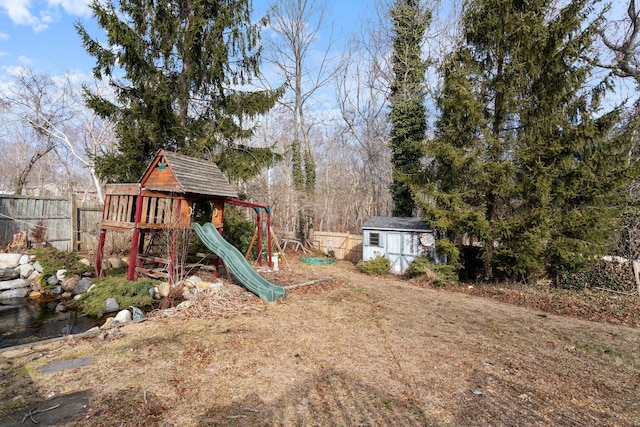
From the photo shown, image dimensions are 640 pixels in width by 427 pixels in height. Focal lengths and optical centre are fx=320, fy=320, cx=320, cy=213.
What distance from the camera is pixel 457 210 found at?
401 inches

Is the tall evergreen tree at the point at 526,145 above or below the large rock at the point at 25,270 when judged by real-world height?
above

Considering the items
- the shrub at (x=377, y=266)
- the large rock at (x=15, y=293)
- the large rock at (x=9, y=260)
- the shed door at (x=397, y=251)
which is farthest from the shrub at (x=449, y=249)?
the large rock at (x=9, y=260)

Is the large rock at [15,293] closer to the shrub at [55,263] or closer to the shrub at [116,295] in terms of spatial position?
the shrub at [55,263]

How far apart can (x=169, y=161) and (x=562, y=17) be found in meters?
12.0

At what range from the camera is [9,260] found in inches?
349

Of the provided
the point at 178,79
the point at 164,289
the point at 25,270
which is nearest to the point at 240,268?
the point at 164,289

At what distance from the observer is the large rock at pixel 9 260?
880 cm

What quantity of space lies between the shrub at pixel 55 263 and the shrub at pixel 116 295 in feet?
5.96

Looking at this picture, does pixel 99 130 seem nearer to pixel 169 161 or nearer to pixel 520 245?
pixel 169 161

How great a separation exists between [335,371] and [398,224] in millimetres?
9269

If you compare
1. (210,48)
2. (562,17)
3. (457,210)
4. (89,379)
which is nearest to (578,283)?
(457,210)

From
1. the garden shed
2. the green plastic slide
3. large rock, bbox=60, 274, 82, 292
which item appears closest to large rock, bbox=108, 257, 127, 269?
large rock, bbox=60, 274, 82, 292

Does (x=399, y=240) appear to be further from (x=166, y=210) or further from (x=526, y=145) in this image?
(x=166, y=210)

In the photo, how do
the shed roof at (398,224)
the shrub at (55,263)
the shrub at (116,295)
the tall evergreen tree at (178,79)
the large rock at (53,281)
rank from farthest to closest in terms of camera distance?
the shed roof at (398,224) → the tall evergreen tree at (178,79) → the shrub at (55,263) → the large rock at (53,281) → the shrub at (116,295)
